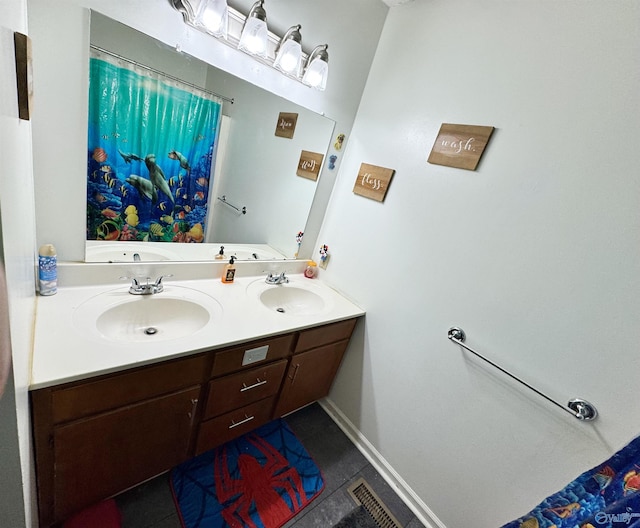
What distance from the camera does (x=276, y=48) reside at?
48.9 inches

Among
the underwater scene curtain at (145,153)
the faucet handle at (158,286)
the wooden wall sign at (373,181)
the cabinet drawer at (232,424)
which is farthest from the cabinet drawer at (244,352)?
the wooden wall sign at (373,181)

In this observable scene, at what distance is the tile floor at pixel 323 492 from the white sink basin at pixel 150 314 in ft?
2.35

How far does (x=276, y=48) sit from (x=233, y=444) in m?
2.02

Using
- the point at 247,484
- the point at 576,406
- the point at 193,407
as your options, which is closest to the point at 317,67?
the point at 193,407

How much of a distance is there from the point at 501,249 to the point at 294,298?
3.66 ft

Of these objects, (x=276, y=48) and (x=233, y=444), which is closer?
(x=276, y=48)

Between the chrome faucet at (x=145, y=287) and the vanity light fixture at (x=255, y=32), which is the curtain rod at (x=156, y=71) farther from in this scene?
the chrome faucet at (x=145, y=287)

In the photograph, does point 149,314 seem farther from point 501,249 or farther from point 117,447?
point 501,249

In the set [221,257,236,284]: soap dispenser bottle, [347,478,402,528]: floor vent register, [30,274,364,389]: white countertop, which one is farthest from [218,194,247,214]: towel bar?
[347,478,402,528]: floor vent register

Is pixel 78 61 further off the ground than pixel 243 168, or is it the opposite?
pixel 78 61

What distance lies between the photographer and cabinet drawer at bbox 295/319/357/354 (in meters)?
1.36

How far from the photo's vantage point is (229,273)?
57.4 inches

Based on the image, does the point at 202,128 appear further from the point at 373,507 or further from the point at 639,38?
the point at 373,507

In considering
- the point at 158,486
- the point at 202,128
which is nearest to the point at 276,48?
the point at 202,128
